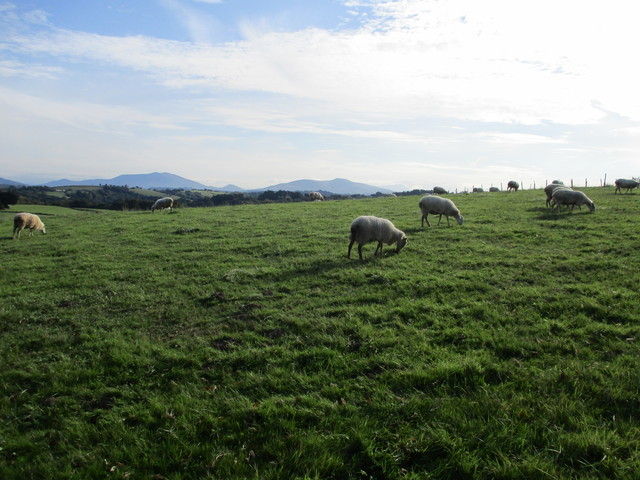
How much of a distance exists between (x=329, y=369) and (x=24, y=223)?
23.5 m

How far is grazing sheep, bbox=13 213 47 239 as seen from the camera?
20703 millimetres

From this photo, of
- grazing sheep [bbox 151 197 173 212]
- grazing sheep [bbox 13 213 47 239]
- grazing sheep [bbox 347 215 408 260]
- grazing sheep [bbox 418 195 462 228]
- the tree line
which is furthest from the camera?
the tree line

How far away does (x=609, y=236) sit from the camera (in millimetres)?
15352

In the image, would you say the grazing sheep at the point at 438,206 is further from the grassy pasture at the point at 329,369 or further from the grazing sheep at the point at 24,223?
the grazing sheep at the point at 24,223

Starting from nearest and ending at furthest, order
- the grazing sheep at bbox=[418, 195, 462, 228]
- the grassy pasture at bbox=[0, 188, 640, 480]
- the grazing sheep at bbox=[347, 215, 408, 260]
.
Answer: the grassy pasture at bbox=[0, 188, 640, 480] < the grazing sheep at bbox=[347, 215, 408, 260] < the grazing sheep at bbox=[418, 195, 462, 228]

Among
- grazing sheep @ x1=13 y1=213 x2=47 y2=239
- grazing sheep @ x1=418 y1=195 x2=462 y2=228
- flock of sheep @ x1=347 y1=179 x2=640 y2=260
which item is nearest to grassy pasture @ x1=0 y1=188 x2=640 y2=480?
flock of sheep @ x1=347 y1=179 x2=640 y2=260

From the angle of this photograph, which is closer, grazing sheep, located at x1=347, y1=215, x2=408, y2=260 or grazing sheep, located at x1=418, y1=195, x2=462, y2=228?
grazing sheep, located at x1=347, y1=215, x2=408, y2=260

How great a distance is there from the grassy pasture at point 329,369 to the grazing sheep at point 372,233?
1161mm

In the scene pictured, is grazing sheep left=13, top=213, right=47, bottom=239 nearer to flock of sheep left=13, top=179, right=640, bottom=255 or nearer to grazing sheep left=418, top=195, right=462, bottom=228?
flock of sheep left=13, top=179, right=640, bottom=255

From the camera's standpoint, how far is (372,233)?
13758mm

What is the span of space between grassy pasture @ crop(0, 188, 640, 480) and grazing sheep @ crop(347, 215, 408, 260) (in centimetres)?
116

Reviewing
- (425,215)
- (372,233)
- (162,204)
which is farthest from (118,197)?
(372,233)

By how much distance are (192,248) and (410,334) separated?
40.9 ft

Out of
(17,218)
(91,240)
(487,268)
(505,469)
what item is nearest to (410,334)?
(505,469)
